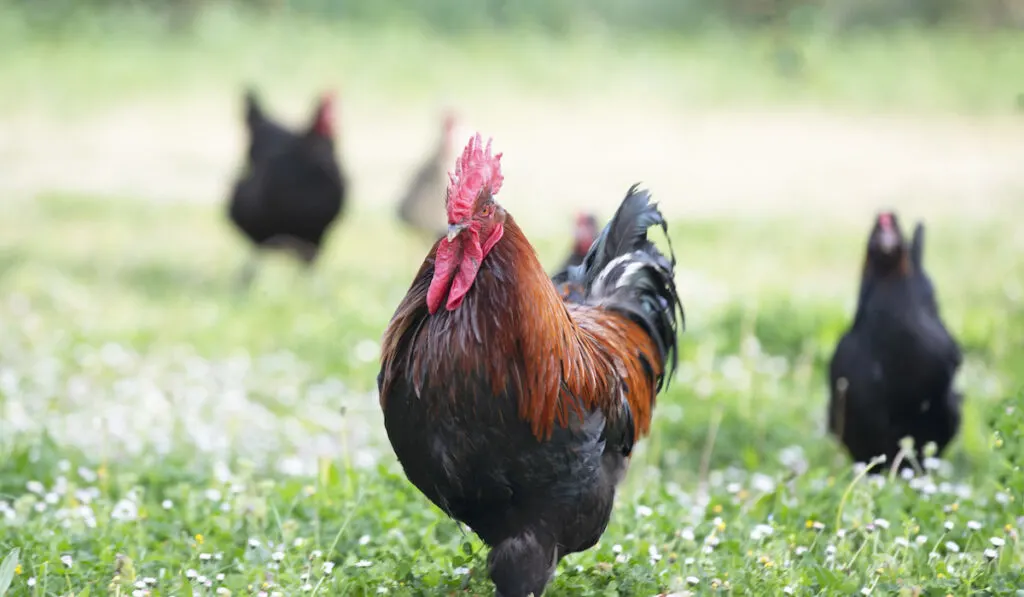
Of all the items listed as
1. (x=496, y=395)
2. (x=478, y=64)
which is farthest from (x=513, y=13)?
(x=496, y=395)

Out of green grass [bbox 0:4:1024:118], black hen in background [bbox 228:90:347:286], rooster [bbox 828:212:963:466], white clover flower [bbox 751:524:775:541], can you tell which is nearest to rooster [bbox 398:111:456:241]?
black hen in background [bbox 228:90:347:286]

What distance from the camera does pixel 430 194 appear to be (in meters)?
11.1

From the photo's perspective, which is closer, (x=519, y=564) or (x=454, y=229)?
(x=454, y=229)

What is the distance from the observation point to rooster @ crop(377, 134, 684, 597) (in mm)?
3475

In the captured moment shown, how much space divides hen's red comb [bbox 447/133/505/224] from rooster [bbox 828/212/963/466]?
2.95m

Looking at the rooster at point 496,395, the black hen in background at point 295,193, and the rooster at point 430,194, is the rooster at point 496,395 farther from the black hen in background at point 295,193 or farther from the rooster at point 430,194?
the rooster at point 430,194

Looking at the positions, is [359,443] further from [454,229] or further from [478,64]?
[478,64]

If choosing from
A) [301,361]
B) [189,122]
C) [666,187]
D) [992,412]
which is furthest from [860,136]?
[992,412]

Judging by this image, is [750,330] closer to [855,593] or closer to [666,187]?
[855,593]

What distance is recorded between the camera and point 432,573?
13.1ft

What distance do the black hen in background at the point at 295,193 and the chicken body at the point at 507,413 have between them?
22.3 feet

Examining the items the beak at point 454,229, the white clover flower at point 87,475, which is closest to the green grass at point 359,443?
the white clover flower at point 87,475

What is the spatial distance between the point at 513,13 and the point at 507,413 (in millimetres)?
20106

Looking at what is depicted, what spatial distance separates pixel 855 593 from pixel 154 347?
5.51 m
